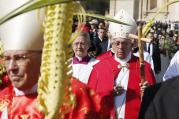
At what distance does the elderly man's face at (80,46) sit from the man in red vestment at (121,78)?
0.66ft

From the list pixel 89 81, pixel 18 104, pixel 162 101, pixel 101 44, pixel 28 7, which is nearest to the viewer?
pixel 28 7

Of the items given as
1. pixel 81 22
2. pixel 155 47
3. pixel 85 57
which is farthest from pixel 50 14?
pixel 155 47

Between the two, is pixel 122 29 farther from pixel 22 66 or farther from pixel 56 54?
pixel 56 54

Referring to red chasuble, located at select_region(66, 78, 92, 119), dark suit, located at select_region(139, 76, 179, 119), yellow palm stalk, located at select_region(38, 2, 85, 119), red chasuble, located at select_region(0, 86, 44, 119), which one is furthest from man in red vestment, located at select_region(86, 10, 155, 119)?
yellow palm stalk, located at select_region(38, 2, 85, 119)

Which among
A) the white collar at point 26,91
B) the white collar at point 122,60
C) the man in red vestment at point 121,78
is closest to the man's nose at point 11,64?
the white collar at point 26,91

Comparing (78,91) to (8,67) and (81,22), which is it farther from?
(81,22)

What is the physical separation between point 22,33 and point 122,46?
2635mm

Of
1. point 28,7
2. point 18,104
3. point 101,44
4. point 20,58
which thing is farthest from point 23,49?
point 101,44

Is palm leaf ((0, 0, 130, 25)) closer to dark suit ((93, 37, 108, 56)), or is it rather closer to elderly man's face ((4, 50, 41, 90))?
elderly man's face ((4, 50, 41, 90))

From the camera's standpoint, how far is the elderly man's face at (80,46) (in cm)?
495

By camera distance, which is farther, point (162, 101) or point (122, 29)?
point (122, 29)

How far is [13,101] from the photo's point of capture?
9.01 ft

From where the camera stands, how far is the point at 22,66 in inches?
90.1

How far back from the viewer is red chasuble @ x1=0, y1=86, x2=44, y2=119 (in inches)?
101
